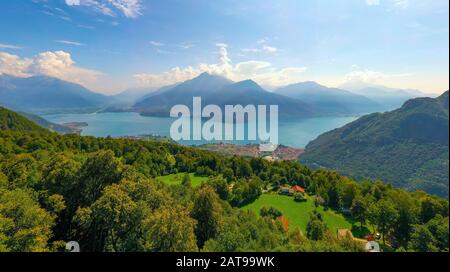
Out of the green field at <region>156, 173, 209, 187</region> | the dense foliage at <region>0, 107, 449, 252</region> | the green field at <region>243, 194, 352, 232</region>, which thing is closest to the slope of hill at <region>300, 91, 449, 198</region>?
the green field at <region>243, 194, 352, 232</region>

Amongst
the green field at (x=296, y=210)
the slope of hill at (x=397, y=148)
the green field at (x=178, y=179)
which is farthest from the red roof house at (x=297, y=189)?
the slope of hill at (x=397, y=148)

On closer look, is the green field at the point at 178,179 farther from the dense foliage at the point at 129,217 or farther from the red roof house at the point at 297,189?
the red roof house at the point at 297,189

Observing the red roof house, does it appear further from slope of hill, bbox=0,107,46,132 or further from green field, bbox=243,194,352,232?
slope of hill, bbox=0,107,46,132

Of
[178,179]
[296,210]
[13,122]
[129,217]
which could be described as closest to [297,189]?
[296,210]

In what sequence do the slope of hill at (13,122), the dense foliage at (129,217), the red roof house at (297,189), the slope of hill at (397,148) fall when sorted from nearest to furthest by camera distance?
the dense foliage at (129,217), the red roof house at (297,189), the slope of hill at (13,122), the slope of hill at (397,148)
